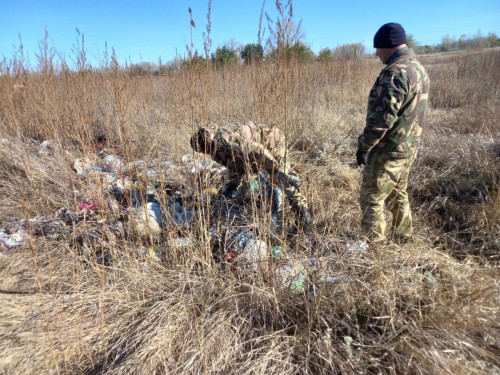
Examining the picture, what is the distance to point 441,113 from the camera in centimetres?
618

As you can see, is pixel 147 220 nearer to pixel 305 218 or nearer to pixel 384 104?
pixel 305 218

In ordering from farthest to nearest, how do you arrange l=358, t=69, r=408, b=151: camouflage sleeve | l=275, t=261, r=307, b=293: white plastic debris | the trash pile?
l=358, t=69, r=408, b=151: camouflage sleeve
the trash pile
l=275, t=261, r=307, b=293: white plastic debris

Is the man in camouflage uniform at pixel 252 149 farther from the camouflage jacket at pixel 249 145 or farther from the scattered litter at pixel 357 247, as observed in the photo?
the scattered litter at pixel 357 247

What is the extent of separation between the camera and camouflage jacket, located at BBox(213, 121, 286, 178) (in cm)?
231

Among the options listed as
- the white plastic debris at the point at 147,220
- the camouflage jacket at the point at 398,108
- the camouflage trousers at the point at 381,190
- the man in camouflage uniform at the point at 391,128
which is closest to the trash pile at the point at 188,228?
the white plastic debris at the point at 147,220

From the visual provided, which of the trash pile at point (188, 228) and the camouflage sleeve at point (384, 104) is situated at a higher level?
the camouflage sleeve at point (384, 104)

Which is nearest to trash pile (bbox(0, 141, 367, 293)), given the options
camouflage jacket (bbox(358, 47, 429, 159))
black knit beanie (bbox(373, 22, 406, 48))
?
camouflage jacket (bbox(358, 47, 429, 159))

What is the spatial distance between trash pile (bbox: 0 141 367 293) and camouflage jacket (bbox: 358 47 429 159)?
2.44 ft

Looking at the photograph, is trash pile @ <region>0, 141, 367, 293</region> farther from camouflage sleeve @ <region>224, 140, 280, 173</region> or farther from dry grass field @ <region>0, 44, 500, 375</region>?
camouflage sleeve @ <region>224, 140, 280, 173</region>

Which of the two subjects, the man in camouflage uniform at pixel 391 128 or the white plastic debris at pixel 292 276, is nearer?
the white plastic debris at pixel 292 276

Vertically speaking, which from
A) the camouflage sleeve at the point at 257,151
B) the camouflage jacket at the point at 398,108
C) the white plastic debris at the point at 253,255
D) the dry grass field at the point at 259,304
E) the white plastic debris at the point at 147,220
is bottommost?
the dry grass field at the point at 259,304

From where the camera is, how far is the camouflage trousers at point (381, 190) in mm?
2113

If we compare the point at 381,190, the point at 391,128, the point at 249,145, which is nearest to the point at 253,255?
the point at 249,145

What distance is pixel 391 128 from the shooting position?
6.72 ft
